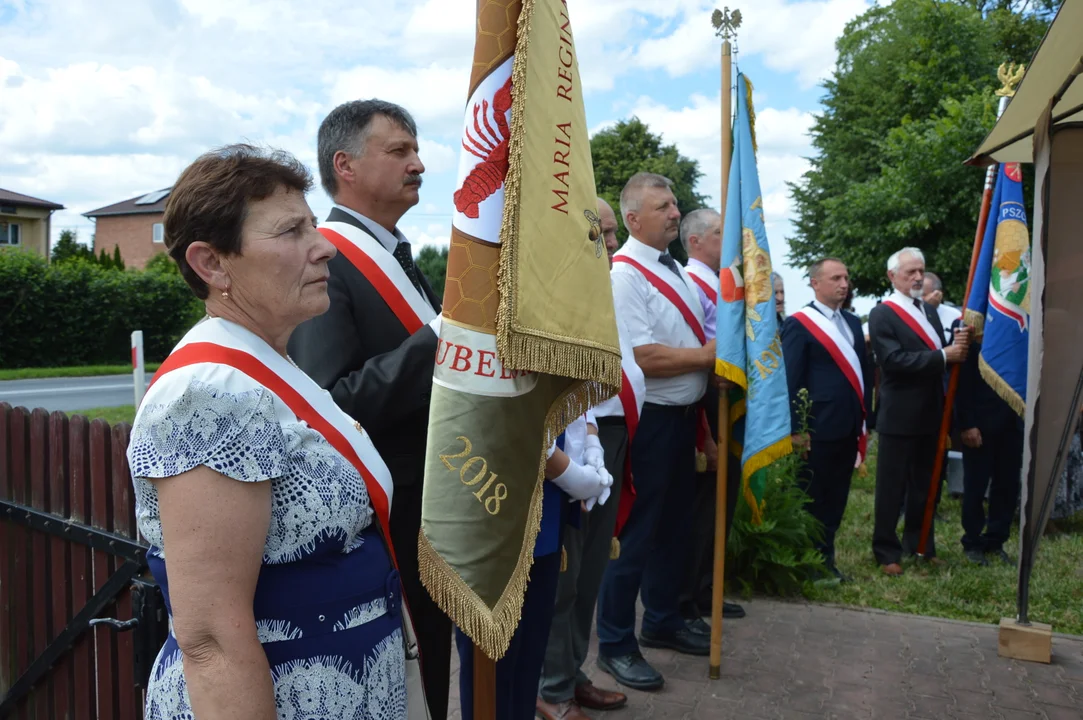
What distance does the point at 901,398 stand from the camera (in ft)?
20.5

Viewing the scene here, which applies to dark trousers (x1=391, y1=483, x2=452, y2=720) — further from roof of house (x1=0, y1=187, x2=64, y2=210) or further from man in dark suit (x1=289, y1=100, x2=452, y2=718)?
roof of house (x1=0, y1=187, x2=64, y2=210)

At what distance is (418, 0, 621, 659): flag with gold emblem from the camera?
223 cm

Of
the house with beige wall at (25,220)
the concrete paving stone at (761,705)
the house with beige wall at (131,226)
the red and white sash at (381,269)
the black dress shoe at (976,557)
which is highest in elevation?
the house with beige wall at (131,226)

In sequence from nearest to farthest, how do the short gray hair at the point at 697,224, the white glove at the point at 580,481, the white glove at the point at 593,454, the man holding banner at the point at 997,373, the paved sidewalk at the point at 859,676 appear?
the white glove at the point at 580,481, the white glove at the point at 593,454, the paved sidewalk at the point at 859,676, the short gray hair at the point at 697,224, the man holding banner at the point at 997,373

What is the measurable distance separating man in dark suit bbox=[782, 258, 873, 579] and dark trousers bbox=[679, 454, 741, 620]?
111 centimetres

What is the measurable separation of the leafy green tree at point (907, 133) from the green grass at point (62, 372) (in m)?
16.6

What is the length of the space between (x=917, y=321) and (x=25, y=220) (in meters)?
48.0

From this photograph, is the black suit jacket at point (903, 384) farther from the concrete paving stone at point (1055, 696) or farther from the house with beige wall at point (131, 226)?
the house with beige wall at point (131, 226)

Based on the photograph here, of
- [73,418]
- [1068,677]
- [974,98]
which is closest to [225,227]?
[73,418]

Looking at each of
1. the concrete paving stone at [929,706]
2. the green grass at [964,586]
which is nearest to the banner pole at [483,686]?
the concrete paving stone at [929,706]

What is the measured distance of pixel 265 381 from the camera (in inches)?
66.6

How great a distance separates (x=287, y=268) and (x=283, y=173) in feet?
0.66

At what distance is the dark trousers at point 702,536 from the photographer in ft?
16.4

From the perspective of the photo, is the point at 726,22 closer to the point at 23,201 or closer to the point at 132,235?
the point at 23,201
